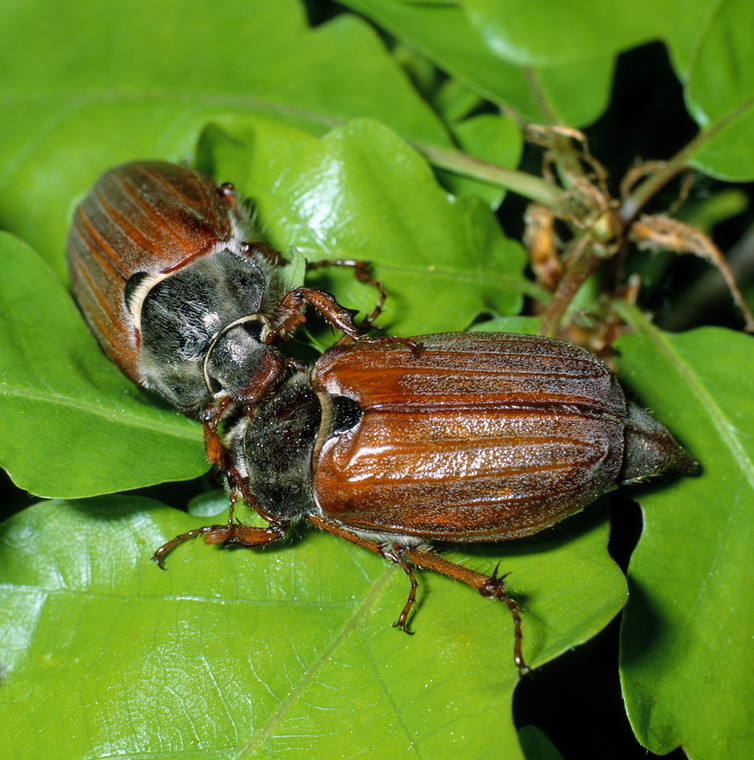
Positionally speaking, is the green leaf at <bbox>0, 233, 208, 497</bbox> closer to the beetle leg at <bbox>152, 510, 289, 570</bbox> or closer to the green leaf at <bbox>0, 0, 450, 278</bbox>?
the beetle leg at <bbox>152, 510, 289, 570</bbox>

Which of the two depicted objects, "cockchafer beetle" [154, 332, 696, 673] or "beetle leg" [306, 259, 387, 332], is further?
"beetle leg" [306, 259, 387, 332]

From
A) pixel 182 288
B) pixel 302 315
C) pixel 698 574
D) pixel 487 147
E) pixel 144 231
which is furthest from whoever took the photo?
pixel 487 147

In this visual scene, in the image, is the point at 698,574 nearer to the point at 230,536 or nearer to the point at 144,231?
the point at 230,536

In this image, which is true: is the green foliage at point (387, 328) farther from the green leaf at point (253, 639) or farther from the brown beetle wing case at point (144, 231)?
the brown beetle wing case at point (144, 231)

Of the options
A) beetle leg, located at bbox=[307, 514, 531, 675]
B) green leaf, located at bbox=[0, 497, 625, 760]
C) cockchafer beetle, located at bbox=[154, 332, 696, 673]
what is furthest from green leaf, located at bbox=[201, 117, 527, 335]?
green leaf, located at bbox=[0, 497, 625, 760]

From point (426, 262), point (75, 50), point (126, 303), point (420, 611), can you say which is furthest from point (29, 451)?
point (75, 50)

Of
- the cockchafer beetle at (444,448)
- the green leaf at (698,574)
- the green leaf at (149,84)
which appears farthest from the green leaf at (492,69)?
the cockchafer beetle at (444,448)

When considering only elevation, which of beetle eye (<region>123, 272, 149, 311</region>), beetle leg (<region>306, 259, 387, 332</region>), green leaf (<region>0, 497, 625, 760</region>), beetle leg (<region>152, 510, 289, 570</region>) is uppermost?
beetle leg (<region>306, 259, 387, 332</region>)

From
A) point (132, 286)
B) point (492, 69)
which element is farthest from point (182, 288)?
point (492, 69)
